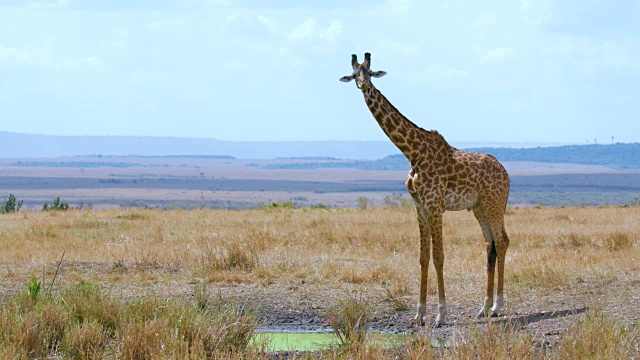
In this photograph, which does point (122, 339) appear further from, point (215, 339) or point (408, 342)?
point (408, 342)

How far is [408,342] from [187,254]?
23.8ft

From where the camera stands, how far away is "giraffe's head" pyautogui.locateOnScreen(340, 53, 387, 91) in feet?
33.7

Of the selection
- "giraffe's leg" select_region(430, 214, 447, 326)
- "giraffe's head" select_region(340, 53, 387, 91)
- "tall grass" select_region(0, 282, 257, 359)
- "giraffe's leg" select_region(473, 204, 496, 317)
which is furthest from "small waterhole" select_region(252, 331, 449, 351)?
"giraffe's head" select_region(340, 53, 387, 91)

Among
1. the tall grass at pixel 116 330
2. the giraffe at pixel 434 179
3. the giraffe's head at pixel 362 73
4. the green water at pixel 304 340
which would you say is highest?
the giraffe's head at pixel 362 73

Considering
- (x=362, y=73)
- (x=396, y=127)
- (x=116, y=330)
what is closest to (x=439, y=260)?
(x=396, y=127)

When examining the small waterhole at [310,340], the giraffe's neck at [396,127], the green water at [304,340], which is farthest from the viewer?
the giraffe's neck at [396,127]

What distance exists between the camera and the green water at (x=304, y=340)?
8737 millimetres

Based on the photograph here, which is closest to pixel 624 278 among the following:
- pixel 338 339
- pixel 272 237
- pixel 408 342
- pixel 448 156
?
pixel 448 156

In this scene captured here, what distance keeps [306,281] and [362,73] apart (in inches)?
143

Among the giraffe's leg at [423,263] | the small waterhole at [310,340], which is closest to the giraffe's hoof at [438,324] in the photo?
the giraffe's leg at [423,263]

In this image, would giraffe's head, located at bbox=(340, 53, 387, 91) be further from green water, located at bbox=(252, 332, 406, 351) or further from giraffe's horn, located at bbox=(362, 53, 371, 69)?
green water, located at bbox=(252, 332, 406, 351)

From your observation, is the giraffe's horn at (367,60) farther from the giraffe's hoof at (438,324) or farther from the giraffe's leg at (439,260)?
the giraffe's hoof at (438,324)

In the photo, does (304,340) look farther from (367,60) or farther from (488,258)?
(367,60)

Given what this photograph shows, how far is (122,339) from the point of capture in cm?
845
